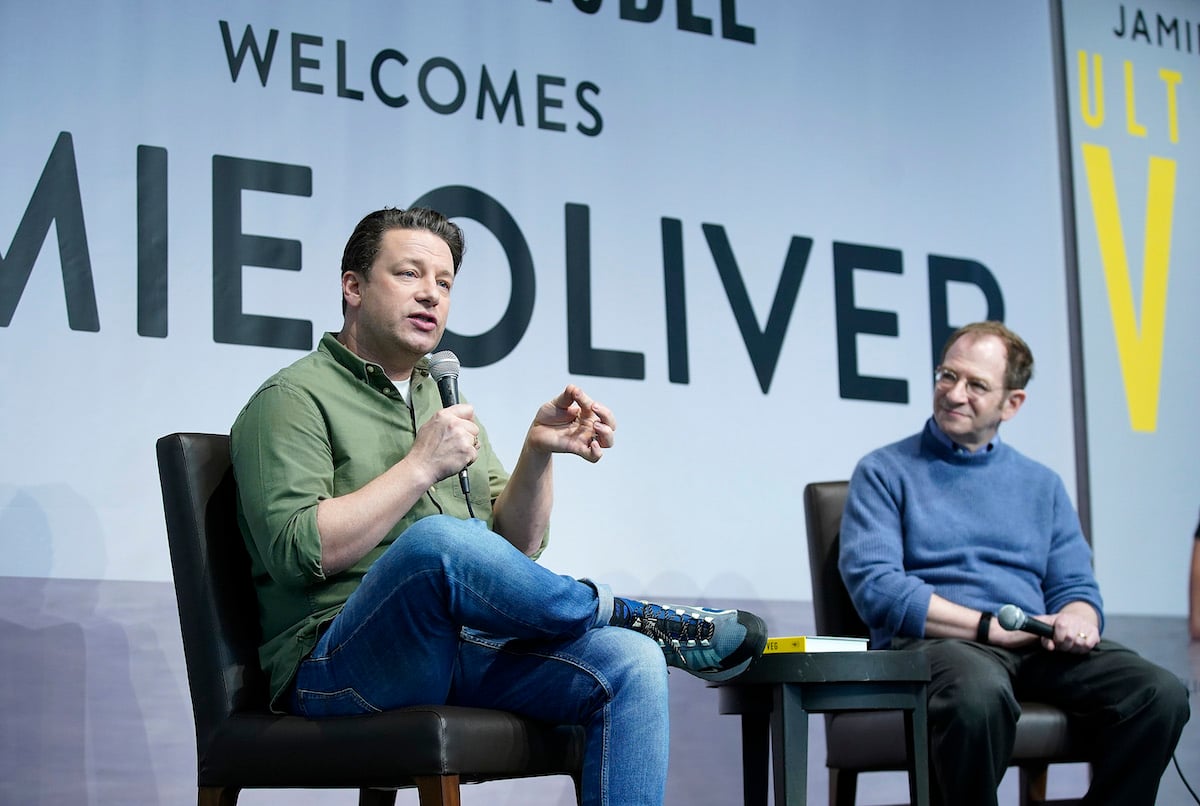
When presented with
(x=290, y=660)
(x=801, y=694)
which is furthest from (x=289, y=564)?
(x=801, y=694)

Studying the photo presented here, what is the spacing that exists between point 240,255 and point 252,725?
1.40 metres

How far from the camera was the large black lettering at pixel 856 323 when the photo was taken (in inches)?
148

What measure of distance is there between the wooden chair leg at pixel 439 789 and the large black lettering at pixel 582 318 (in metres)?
1.64

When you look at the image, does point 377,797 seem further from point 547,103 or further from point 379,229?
point 547,103

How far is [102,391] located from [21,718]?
70 cm

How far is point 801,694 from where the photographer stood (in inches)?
92.9

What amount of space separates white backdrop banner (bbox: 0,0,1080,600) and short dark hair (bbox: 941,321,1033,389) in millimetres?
634

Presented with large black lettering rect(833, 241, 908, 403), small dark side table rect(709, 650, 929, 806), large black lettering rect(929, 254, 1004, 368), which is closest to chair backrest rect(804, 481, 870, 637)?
small dark side table rect(709, 650, 929, 806)

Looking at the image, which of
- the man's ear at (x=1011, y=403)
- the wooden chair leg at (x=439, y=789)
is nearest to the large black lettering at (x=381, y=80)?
the man's ear at (x=1011, y=403)

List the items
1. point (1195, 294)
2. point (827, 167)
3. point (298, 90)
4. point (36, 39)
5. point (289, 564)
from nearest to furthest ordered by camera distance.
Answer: point (289, 564)
point (36, 39)
point (298, 90)
point (827, 167)
point (1195, 294)

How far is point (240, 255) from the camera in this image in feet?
10.0

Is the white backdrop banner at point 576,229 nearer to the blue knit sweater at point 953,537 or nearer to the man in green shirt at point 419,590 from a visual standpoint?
the blue knit sweater at point 953,537

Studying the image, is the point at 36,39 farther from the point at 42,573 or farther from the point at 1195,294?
the point at 1195,294

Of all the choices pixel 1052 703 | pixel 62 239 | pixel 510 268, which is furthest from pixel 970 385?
pixel 62 239
